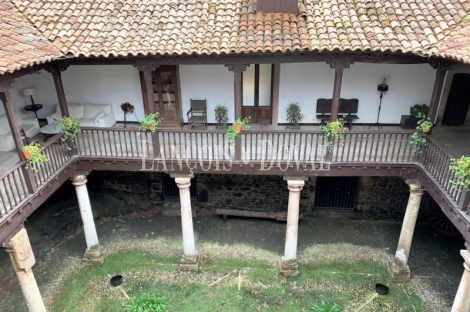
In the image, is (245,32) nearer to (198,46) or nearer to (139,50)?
(198,46)

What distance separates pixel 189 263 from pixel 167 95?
5270 millimetres

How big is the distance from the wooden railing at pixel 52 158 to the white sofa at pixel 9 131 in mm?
1753

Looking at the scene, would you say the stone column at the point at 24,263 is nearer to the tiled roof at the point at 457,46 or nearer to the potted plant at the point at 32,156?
the potted plant at the point at 32,156

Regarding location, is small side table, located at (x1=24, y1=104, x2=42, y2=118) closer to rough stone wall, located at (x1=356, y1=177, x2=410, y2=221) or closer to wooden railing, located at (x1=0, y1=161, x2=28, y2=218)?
wooden railing, located at (x1=0, y1=161, x2=28, y2=218)

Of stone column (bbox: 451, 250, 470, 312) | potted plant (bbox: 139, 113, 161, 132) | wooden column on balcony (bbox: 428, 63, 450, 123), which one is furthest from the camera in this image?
potted plant (bbox: 139, 113, 161, 132)

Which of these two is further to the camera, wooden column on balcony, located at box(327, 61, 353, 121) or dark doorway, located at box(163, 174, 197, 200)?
dark doorway, located at box(163, 174, 197, 200)

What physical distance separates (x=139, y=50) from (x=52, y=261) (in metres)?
7.26

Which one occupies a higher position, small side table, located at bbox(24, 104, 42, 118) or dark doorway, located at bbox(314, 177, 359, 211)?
small side table, located at bbox(24, 104, 42, 118)

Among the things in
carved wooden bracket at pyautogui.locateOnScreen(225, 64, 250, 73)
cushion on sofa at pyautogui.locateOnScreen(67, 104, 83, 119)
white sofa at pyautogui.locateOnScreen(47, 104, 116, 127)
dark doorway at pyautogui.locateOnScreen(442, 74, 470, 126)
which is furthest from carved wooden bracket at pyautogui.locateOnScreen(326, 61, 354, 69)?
cushion on sofa at pyautogui.locateOnScreen(67, 104, 83, 119)

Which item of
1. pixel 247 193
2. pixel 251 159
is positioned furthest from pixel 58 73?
pixel 247 193

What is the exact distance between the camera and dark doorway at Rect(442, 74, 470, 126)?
1027cm

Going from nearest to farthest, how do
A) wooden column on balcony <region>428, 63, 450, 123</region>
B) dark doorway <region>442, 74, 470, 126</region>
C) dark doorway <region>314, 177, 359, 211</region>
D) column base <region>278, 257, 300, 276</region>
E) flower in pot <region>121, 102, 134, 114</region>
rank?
1. wooden column on balcony <region>428, 63, 450, 123</region>
2. column base <region>278, 257, 300, 276</region>
3. dark doorway <region>442, 74, 470, 126</region>
4. flower in pot <region>121, 102, 134, 114</region>
5. dark doorway <region>314, 177, 359, 211</region>

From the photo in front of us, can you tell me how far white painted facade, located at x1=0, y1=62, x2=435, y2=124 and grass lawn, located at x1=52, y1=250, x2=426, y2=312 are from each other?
4635 mm

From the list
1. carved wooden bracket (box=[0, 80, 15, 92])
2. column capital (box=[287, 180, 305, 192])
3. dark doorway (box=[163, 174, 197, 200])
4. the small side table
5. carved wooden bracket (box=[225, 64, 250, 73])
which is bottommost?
dark doorway (box=[163, 174, 197, 200])
